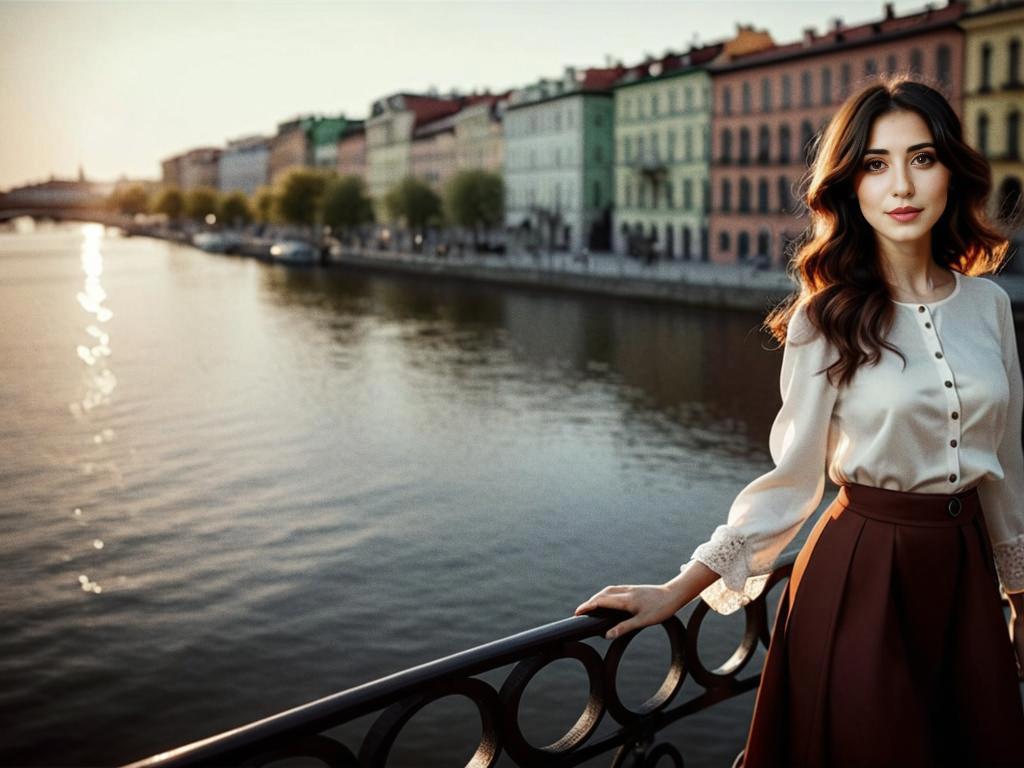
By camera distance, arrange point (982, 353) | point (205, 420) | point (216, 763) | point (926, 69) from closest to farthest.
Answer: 1. point (216, 763)
2. point (982, 353)
3. point (205, 420)
4. point (926, 69)

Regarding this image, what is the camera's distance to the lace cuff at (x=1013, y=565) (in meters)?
2.38

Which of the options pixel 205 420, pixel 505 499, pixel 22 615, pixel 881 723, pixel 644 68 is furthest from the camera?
pixel 644 68

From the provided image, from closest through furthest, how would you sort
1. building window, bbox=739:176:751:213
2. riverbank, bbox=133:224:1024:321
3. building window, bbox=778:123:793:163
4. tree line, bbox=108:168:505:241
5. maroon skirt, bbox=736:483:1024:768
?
maroon skirt, bbox=736:483:1024:768 < riverbank, bbox=133:224:1024:321 < building window, bbox=778:123:793:163 < building window, bbox=739:176:751:213 < tree line, bbox=108:168:505:241

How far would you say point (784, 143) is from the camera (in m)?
51.3

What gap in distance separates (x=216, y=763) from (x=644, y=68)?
210ft

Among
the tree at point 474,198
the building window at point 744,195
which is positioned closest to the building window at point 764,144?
the building window at point 744,195

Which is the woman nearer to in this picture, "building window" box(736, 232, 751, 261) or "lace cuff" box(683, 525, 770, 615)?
"lace cuff" box(683, 525, 770, 615)

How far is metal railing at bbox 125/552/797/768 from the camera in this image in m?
1.89

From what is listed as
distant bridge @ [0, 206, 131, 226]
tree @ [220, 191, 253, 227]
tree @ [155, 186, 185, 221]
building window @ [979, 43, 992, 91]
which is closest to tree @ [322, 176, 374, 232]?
tree @ [220, 191, 253, 227]

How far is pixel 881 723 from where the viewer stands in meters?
2.09

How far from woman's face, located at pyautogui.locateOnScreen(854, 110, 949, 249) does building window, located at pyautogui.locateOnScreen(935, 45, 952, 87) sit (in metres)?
43.0

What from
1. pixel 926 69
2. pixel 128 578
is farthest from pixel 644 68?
pixel 128 578

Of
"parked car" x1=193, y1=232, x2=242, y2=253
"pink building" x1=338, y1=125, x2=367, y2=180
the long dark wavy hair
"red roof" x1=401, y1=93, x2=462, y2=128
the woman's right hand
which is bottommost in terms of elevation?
"parked car" x1=193, y1=232, x2=242, y2=253

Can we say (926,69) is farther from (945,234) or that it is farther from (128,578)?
(945,234)
